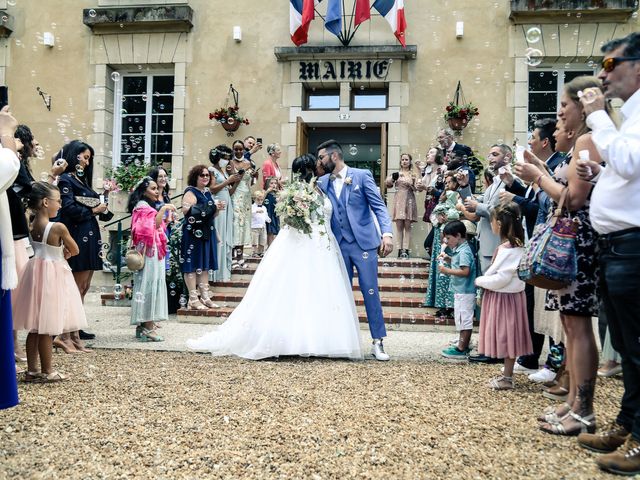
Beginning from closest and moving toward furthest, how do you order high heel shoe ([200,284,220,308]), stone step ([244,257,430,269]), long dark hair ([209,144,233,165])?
high heel shoe ([200,284,220,308])
long dark hair ([209,144,233,165])
stone step ([244,257,430,269])

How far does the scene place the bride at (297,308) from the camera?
4957 mm

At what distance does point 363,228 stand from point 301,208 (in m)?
0.64

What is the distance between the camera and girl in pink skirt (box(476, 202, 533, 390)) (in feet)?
13.0

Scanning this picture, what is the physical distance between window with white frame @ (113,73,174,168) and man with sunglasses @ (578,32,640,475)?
1051 centimetres

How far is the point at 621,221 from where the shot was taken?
2361 mm

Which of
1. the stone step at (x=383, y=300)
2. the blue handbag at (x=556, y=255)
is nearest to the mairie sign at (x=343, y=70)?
the stone step at (x=383, y=300)

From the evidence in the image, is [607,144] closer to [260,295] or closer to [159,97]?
[260,295]

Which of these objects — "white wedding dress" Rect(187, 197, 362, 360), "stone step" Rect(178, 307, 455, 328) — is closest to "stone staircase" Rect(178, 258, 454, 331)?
"stone step" Rect(178, 307, 455, 328)

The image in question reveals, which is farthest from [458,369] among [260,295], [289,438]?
[289,438]

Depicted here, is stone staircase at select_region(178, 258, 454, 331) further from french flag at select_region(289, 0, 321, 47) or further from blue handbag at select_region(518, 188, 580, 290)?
french flag at select_region(289, 0, 321, 47)

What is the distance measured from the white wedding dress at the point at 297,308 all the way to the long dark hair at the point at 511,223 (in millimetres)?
1627

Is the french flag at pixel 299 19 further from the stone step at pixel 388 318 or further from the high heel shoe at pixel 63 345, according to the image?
the high heel shoe at pixel 63 345

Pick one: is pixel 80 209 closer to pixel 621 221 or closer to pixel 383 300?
pixel 383 300

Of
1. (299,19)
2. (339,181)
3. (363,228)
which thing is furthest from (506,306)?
(299,19)
